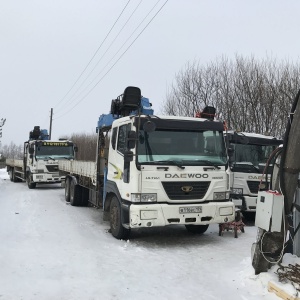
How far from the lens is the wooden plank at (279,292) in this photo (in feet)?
14.0

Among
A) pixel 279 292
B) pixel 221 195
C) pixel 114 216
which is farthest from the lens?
pixel 114 216

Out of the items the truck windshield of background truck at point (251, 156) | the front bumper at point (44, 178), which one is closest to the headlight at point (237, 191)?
the truck windshield of background truck at point (251, 156)

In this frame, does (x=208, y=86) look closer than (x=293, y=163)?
No

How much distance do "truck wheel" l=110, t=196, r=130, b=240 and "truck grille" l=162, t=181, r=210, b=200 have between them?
3.89 ft

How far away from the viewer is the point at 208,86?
25.4 m

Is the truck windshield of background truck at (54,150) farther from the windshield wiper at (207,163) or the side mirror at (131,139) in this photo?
the windshield wiper at (207,163)

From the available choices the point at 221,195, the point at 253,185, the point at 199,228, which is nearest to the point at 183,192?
the point at 221,195

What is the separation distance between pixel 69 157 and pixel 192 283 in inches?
584

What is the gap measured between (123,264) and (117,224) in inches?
69.9

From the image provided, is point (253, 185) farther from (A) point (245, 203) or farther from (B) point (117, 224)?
(B) point (117, 224)

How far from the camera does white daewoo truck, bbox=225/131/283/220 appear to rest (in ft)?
31.3

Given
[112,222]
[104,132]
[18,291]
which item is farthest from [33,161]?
[18,291]

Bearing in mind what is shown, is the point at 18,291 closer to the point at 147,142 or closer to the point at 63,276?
the point at 63,276

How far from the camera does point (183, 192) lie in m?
7.16
